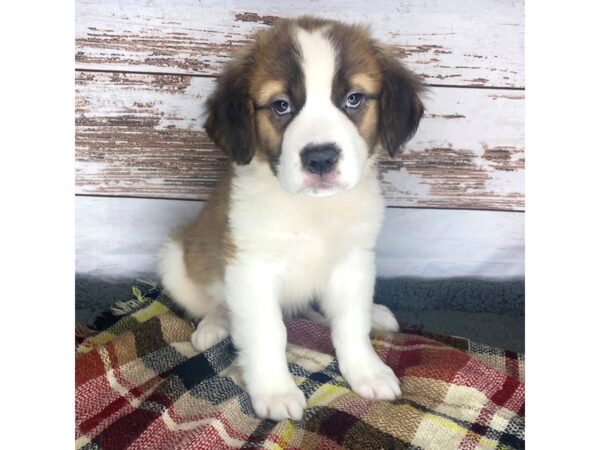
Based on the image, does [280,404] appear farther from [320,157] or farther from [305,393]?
[320,157]

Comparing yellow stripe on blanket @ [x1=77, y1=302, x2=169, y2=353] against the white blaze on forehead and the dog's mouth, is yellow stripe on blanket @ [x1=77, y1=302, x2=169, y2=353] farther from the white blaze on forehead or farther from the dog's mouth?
the white blaze on forehead

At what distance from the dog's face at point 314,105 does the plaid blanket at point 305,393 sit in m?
0.59

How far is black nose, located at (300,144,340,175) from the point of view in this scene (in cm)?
154

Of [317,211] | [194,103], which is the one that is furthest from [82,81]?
[317,211]

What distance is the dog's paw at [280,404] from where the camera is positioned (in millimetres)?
1680

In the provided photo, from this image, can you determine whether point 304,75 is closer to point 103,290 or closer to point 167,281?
point 167,281

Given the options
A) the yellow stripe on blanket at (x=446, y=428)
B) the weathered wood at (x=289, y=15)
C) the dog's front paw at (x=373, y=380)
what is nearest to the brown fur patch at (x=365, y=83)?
the weathered wood at (x=289, y=15)

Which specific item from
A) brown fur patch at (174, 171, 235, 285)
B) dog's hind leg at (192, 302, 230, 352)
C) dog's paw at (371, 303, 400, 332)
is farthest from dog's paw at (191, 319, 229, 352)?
dog's paw at (371, 303, 400, 332)

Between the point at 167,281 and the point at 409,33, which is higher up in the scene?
the point at 409,33

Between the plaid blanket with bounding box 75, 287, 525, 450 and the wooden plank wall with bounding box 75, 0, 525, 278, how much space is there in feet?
2.20

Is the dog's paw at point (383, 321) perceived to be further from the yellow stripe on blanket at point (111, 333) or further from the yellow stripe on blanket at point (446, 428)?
the yellow stripe on blanket at point (111, 333)
